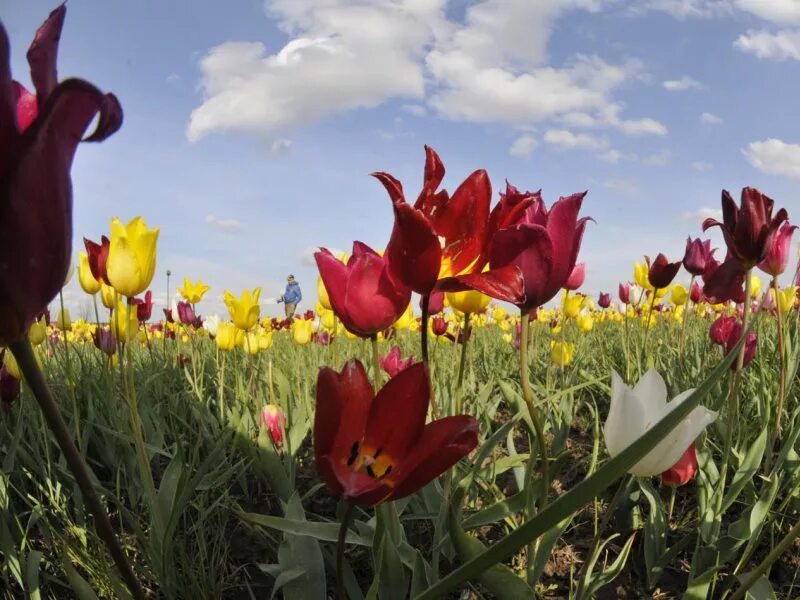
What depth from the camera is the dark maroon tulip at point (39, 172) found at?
0.40 meters

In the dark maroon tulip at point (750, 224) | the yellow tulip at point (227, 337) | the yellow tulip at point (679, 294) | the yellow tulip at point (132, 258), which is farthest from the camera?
the yellow tulip at point (679, 294)

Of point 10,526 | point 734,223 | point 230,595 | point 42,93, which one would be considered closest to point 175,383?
point 10,526

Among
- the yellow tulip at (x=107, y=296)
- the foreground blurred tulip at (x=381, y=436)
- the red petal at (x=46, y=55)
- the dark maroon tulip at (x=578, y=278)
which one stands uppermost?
the red petal at (x=46, y=55)

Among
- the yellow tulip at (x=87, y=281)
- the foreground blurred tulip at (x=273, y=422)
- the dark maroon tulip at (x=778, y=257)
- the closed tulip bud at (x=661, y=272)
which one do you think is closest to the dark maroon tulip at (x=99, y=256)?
the yellow tulip at (x=87, y=281)

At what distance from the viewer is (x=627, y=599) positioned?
160 centimetres

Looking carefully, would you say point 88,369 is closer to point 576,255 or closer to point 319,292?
point 319,292

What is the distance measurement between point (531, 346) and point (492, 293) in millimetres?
2971

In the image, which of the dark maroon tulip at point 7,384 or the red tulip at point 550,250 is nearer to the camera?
the red tulip at point 550,250

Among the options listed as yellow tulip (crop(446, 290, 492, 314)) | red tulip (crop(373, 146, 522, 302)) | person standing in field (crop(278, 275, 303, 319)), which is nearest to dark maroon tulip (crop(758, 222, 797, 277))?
yellow tulip (crop(446, 290, 492, 314))

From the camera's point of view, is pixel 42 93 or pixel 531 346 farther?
pixel 531 346

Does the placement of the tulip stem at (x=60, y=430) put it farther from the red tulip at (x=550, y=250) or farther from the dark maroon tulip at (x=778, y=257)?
the dark maroon tulip at (x=778, y=257)

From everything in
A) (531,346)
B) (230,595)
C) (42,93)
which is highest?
(42,93)

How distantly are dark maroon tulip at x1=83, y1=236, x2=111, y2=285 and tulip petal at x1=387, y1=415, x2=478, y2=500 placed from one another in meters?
A: 0.98

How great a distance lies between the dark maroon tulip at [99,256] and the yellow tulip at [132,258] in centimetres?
5
